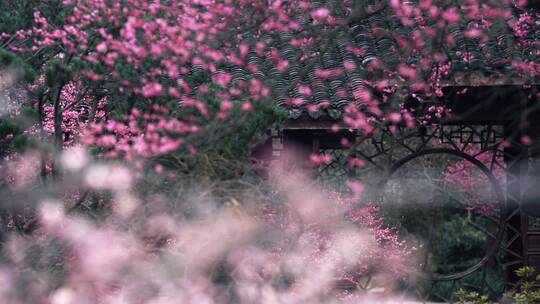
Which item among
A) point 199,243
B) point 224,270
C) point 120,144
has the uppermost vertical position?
point 120,144

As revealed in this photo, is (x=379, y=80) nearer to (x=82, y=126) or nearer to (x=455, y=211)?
(x=82, y=126)

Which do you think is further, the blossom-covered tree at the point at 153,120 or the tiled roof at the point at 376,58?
the tiled roof at the point at 376,58

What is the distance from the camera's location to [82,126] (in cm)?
581

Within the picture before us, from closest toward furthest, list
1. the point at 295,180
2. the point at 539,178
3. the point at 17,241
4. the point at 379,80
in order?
the point at 17,241 → the point at 295,180 → the point at 379,80 → the point at 539,178

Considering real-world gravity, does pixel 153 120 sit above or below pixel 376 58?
below

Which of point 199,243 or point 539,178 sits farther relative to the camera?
point 539,178

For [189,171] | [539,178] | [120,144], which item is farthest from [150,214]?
[539,178]

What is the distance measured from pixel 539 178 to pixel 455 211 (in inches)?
179

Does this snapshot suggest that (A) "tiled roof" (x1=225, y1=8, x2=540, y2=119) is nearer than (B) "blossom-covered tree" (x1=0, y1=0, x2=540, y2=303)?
No

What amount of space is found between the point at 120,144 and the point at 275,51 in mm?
2606

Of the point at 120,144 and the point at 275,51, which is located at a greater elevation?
the point at 275,51

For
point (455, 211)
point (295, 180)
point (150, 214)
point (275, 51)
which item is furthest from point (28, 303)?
point (455, 211)

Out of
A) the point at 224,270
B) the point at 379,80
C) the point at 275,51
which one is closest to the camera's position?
the point at 224,270

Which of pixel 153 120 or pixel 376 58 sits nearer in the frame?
pixel 153 120
